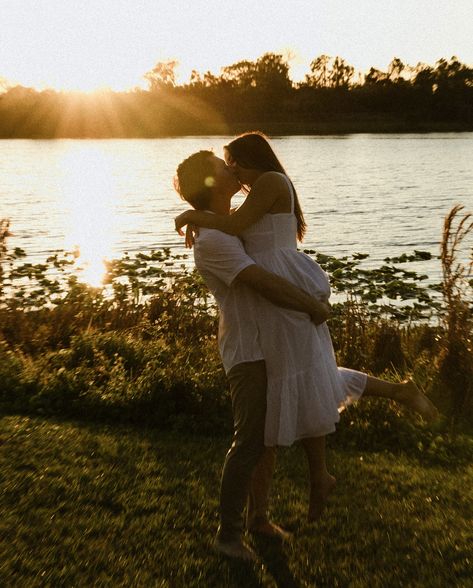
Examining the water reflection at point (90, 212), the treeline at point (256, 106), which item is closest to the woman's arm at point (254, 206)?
the water reflection at point (90, 212)

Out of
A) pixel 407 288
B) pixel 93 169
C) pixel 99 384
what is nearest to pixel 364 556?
pixel 99 384

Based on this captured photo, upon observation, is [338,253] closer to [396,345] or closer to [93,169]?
[396,345]

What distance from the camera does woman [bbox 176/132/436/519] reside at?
3564mm

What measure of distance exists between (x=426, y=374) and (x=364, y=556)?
284 cm

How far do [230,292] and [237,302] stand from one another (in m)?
0.06

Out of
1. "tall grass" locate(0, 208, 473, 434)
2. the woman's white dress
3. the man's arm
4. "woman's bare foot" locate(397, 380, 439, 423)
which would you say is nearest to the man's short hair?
the woman's white dress

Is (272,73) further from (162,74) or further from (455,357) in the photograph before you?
(455,357)

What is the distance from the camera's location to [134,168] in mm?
46844

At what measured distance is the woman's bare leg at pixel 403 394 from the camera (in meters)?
4.36

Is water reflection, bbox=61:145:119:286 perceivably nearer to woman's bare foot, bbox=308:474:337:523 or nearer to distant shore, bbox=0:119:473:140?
woman's bare foot, bbox=308:474:337:523

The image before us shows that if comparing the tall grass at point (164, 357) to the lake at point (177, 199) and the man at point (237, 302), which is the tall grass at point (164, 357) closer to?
the man at point (237, 302)

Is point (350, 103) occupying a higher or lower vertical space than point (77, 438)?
lower

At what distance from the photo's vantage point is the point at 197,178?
12.0ft

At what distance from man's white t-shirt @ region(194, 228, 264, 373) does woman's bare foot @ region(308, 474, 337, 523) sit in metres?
0.80
